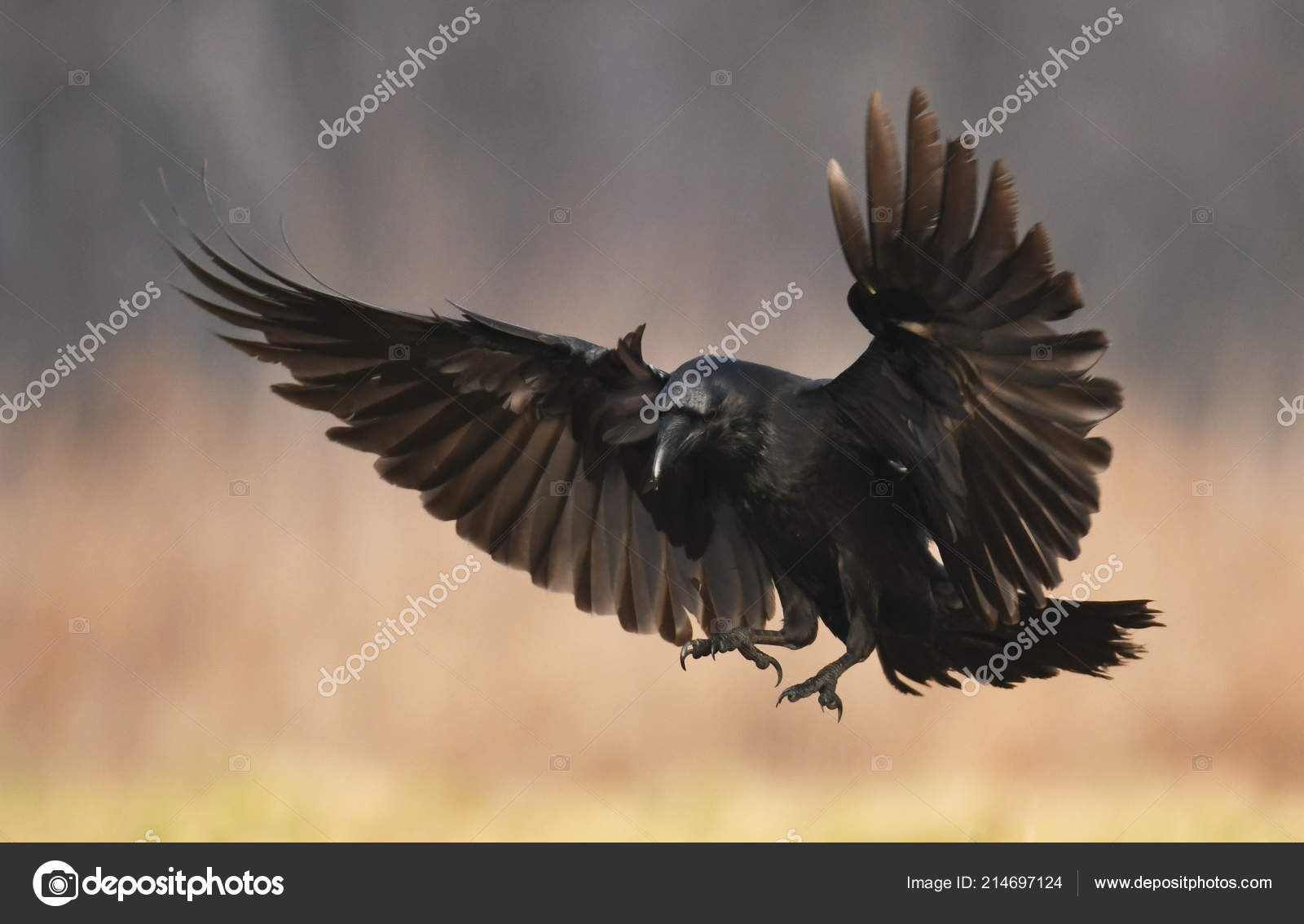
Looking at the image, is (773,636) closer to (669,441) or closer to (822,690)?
(822,690)

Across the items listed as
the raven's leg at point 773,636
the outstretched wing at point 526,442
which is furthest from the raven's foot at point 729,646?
the outstretched wing at point 526,442

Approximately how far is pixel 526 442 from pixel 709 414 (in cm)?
70

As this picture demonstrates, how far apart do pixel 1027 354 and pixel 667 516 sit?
42.2 inches

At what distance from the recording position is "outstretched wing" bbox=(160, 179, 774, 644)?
285cm

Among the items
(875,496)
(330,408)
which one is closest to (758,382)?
(875,496)

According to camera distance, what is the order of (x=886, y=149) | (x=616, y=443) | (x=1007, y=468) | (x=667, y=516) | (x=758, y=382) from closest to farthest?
(x=886, y=149) → (x=1007, y=468) → (x=758, y=382) → (x=616, y=443) → (x=667, y=516)

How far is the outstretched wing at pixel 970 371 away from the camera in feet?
6.84

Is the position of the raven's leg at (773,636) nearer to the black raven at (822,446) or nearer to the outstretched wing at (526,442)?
the black raven at (822,446)

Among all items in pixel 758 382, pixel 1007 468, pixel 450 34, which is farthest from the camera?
pixel 450 34

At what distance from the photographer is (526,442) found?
3.06m

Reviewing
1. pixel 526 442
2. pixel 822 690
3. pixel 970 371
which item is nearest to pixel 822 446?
pixel 970 371

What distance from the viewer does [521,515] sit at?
3.08 m

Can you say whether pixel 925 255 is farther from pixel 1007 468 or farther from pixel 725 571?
pixel 725 571

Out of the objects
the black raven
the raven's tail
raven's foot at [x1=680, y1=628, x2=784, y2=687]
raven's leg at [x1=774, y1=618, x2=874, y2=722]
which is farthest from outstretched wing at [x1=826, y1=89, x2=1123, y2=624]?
raven's foot at [x1=680, y1=628, x2=784, y2=687]
